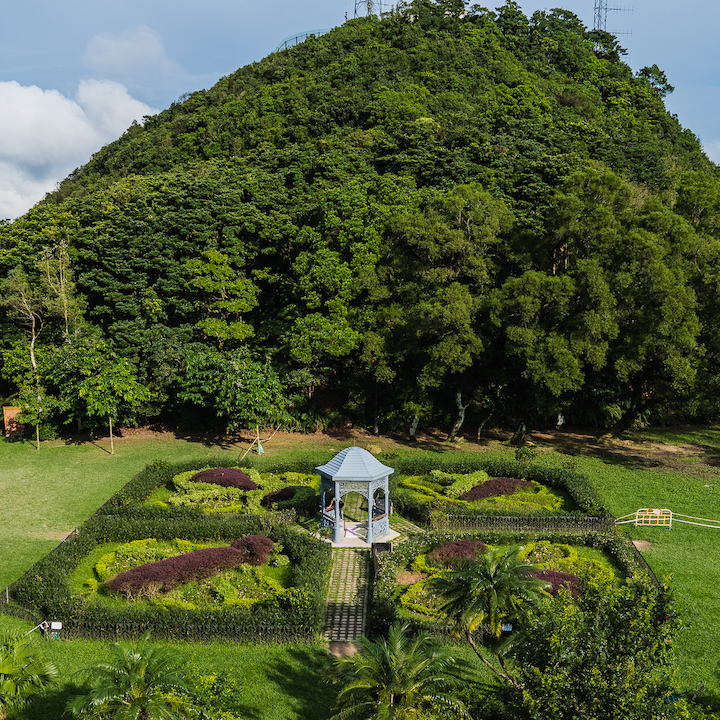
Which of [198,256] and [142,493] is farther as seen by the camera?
[198,256]

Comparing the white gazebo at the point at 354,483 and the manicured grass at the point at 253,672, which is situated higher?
the white gazebo at the point at 354,483

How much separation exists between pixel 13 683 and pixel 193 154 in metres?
57.0

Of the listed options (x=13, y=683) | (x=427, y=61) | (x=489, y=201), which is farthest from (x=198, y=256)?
(x=427, y=61)

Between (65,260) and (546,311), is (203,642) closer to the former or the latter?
(546,311)

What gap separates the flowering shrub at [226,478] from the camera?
2733 cm

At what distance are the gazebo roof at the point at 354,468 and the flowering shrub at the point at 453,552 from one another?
3381 millimetres

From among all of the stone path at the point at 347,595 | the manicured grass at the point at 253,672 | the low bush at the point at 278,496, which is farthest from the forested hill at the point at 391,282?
the manicured grass at the point at 253,672

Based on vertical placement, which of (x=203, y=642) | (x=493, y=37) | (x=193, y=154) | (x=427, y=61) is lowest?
(x=203, y=642)

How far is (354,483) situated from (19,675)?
1233 centimetres

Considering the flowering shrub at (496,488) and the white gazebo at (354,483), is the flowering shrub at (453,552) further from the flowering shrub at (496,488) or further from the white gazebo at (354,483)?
the flowering shrub at (496,488)

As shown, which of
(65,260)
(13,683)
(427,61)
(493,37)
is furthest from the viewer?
(493,37)

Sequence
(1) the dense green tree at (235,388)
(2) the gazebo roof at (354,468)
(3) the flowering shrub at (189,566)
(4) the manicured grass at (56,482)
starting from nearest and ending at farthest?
1. (3) the flowering shrub at (189,566)
2. (2) the gazebo roof at (354,468)
3. (4) the manicured grass at (56,482)
4. (1) the dense green tree at (235,388)

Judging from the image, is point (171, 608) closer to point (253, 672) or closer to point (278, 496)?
point (253, 672)

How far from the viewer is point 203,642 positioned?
16953 millimetres
